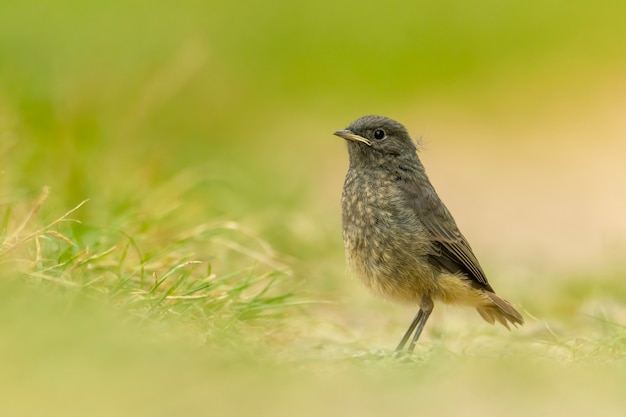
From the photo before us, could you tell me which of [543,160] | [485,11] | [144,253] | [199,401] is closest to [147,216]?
[144,253]

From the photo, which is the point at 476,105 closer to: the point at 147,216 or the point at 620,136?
the point at 620,136

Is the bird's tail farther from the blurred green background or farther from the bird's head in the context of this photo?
the bird's head

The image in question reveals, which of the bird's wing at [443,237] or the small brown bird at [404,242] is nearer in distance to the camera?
the small brown bird at [404,242]

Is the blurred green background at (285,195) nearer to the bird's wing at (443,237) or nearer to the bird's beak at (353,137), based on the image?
the bird's wing at (443,237)

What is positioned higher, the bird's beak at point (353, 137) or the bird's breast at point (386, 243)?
the bird's beak at point (353, 137)

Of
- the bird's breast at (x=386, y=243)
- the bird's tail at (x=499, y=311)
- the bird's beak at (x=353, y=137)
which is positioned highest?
the bird's beak at (x=353, y=137)

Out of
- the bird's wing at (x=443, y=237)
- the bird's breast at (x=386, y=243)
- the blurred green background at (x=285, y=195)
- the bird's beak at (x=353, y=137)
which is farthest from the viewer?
the bird's beak at (x=353, y=137)

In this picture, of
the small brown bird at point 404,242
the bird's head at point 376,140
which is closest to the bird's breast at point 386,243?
the small brown bird at point 404,242
